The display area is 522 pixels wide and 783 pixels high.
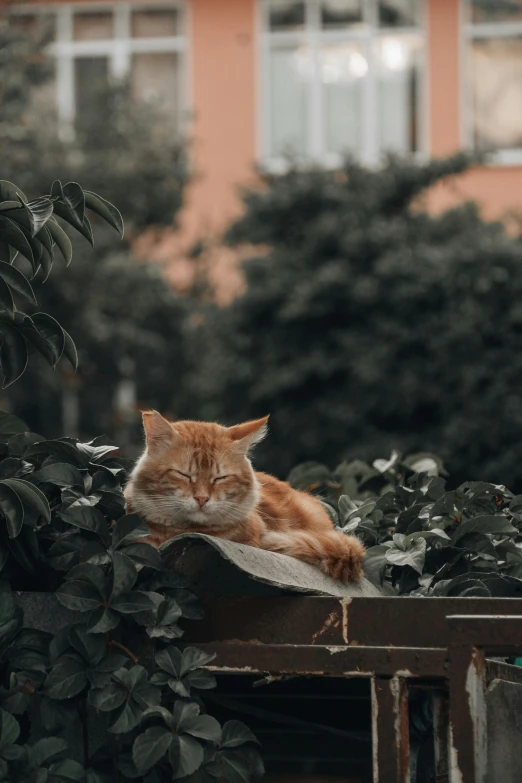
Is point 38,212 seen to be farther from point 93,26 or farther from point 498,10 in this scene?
point 93,26

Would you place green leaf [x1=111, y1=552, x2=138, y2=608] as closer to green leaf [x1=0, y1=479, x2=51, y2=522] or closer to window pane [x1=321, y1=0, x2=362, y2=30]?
green leaf [x1=0, y1=479, x2=51, y2=522]

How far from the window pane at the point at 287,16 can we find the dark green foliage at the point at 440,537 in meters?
11.7

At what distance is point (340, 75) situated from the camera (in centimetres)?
1420

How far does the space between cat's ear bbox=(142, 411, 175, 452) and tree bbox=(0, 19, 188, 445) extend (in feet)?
27.6

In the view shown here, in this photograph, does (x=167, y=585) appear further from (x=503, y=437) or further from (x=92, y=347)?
(x=92, y=347)

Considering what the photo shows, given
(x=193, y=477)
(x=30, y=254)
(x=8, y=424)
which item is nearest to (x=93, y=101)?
(x=193, y=477)

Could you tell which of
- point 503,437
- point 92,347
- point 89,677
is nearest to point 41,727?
point 89,677

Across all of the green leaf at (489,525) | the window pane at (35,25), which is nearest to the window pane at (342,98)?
the window pane at (35,25)

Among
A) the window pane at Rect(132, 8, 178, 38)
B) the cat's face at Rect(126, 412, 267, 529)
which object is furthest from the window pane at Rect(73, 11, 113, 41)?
the cat's face at Rect(126, 412, 267, 529)

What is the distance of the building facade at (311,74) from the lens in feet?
45.9

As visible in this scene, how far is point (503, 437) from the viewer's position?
28.8 ft

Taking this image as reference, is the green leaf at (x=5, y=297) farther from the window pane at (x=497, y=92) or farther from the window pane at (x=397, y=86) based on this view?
the window pane at (x=497, y=92)

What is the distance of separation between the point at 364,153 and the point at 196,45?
243 centimetres

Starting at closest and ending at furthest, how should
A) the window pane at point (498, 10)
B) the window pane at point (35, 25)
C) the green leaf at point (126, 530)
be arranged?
the green leaf at point (126, 530), the window pane at point (35, 25), the window pane at point (498, 10)
